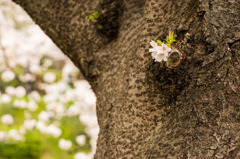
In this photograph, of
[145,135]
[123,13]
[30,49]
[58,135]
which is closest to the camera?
[145,135]

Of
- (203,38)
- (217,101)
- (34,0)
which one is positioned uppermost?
(34,0)

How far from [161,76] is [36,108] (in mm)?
6231

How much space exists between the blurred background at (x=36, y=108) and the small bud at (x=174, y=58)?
3.53 m

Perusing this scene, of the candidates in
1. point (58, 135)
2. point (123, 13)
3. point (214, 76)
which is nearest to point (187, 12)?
point (214, 76)

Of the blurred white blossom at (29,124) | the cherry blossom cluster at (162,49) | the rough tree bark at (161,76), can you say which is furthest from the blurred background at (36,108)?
the cherry blossom cluster at (162,49)

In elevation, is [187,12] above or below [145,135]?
above

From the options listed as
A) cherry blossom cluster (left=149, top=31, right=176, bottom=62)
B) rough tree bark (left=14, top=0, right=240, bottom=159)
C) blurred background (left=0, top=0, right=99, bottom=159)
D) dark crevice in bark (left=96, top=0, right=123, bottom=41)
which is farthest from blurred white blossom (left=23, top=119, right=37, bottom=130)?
cherry blossom cluster (left=149, top=31, right=176, bottom=62)

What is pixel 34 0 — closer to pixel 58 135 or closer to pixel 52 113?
pixel 58 135

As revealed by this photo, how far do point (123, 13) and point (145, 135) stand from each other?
0.52 m

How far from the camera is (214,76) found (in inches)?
28.8

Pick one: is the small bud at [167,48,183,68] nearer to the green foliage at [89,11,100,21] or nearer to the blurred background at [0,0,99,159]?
the green foliage at [89,11,100,21]

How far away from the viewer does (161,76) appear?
81 centimetres

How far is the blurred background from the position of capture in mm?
4738

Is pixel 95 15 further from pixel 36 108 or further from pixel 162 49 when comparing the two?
pixel 36 108
